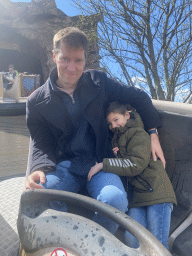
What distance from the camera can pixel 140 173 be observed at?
1.17m

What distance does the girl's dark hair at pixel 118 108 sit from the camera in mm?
1275

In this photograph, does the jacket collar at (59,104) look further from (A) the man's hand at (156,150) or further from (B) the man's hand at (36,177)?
(A) the man's hand at (156,150)

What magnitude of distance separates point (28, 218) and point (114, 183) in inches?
15.7

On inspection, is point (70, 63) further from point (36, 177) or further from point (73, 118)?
point (36, 177)

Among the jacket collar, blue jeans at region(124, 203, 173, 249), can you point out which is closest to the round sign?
blue jeans at region(124, 203, 173, 249)

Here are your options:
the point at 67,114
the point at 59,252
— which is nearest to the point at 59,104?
the point at 67,114

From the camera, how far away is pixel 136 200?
114cm

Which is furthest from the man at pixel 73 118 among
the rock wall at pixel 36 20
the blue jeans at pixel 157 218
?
the rock wall at pixel 36 20

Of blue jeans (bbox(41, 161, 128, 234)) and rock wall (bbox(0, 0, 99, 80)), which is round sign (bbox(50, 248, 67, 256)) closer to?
blue jeans (bbox(41, 161, 128, 234))

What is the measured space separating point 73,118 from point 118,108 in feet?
0.81

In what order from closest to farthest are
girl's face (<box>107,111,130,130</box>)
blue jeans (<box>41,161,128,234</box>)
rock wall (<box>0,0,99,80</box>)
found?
blue jeans (<box>41,161,128,234</box>) → girl's face (<box>107,111,130,130</box>) → rock wall (<box>0,0,99,80</box>)

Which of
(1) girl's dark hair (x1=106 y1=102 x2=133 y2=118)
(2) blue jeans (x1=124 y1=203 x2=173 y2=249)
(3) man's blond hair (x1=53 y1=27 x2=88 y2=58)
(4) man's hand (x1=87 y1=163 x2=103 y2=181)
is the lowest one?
(2) blue jeans (x1=124 y1=203 x2=173 y2=249)

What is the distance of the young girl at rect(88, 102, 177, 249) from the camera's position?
1052mm

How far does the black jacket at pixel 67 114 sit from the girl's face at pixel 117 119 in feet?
0.12
